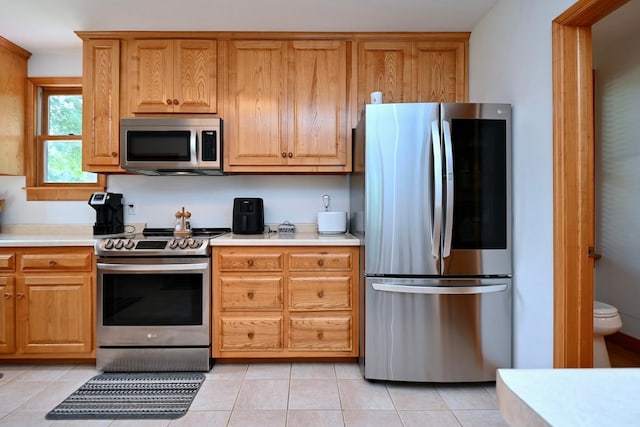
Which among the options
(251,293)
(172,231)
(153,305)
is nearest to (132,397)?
(153,305)

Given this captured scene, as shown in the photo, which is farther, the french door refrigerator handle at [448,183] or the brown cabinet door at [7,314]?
the brown cabinet door at [7,314]

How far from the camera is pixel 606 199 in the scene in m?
2.99

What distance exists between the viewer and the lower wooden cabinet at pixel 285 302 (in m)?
2.39

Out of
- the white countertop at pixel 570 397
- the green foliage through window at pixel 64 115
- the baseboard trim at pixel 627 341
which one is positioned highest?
the green foliage through window at pixel 64 115

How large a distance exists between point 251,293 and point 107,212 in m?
1.40

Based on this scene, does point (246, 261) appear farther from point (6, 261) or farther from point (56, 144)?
point (56, 144)

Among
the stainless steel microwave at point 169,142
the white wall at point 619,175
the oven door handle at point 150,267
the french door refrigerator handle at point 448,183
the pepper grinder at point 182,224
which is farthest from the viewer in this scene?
the pepper grinder at point 182,224

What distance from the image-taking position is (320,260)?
241 centimetres

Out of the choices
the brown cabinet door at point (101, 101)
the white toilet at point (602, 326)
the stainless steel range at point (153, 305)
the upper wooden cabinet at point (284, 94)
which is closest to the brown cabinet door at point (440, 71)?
the upper wooden cabinet at point (284, 94)

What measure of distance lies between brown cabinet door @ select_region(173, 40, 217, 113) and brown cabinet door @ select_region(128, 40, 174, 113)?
6cm

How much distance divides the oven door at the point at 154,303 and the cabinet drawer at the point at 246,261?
0.39ft

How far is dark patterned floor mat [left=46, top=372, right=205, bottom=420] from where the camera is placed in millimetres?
1876

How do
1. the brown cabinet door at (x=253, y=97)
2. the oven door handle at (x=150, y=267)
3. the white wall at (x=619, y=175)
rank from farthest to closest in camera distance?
the white wall at (x=619, y=175)
the brown cabinet door at (x=253, y=97)
the oven door handle at (x=150, y=267)

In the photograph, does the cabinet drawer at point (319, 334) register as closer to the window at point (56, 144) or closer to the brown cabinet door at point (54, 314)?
the brown cabinet door at point (54, 314)
